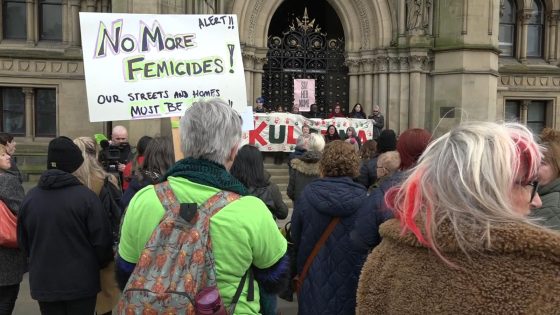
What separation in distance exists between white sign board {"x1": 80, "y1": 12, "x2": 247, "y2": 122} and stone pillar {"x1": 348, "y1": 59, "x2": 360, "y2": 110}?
9342 millimetres

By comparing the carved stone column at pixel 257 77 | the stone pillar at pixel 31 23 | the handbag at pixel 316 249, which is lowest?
the handbag at pixel 316 249

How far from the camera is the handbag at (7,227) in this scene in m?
3.63

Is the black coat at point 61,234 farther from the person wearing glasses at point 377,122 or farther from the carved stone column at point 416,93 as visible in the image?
the carved stone column at point 416,93

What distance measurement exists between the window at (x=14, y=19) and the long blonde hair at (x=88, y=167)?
1069 centimetres

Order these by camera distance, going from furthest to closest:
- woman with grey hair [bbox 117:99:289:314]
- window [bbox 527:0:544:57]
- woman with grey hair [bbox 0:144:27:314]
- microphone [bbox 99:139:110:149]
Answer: window [bbox 527:0:544:57] < microphone [bbox 99:139:110:149] < woman with grey hair [bbox 0:144:27:314] < woman with grey hair [bbox 117:99:289:314]

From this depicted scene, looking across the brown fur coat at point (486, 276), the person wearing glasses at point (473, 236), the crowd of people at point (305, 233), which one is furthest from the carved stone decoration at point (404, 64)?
the brown fur coat at point (486, 276)

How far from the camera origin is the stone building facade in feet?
40.5

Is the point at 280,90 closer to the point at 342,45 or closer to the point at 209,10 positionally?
the point at 342,45

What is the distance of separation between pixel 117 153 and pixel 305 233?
3407 mm

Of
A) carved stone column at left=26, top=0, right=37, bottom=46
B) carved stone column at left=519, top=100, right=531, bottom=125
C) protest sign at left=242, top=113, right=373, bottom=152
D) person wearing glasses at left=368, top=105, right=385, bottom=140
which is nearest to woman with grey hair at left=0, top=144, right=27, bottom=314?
protest sign at left=242, top=113, right=373, bottom=152

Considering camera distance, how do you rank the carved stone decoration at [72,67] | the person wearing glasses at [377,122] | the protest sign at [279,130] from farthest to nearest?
the person wearing glasses at [377,122] < the carved stone decoration at [72,67] < the protest sign at [279,130]

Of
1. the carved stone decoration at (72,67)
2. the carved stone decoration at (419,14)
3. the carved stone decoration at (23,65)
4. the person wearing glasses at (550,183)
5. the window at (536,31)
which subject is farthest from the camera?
the window at (536,31)

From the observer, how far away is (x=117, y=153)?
6051mm

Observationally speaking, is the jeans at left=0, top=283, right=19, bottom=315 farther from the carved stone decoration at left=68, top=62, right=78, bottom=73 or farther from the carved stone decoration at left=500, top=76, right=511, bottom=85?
the carved stone decoration at left=500, top=76, right=511, bottom=85
